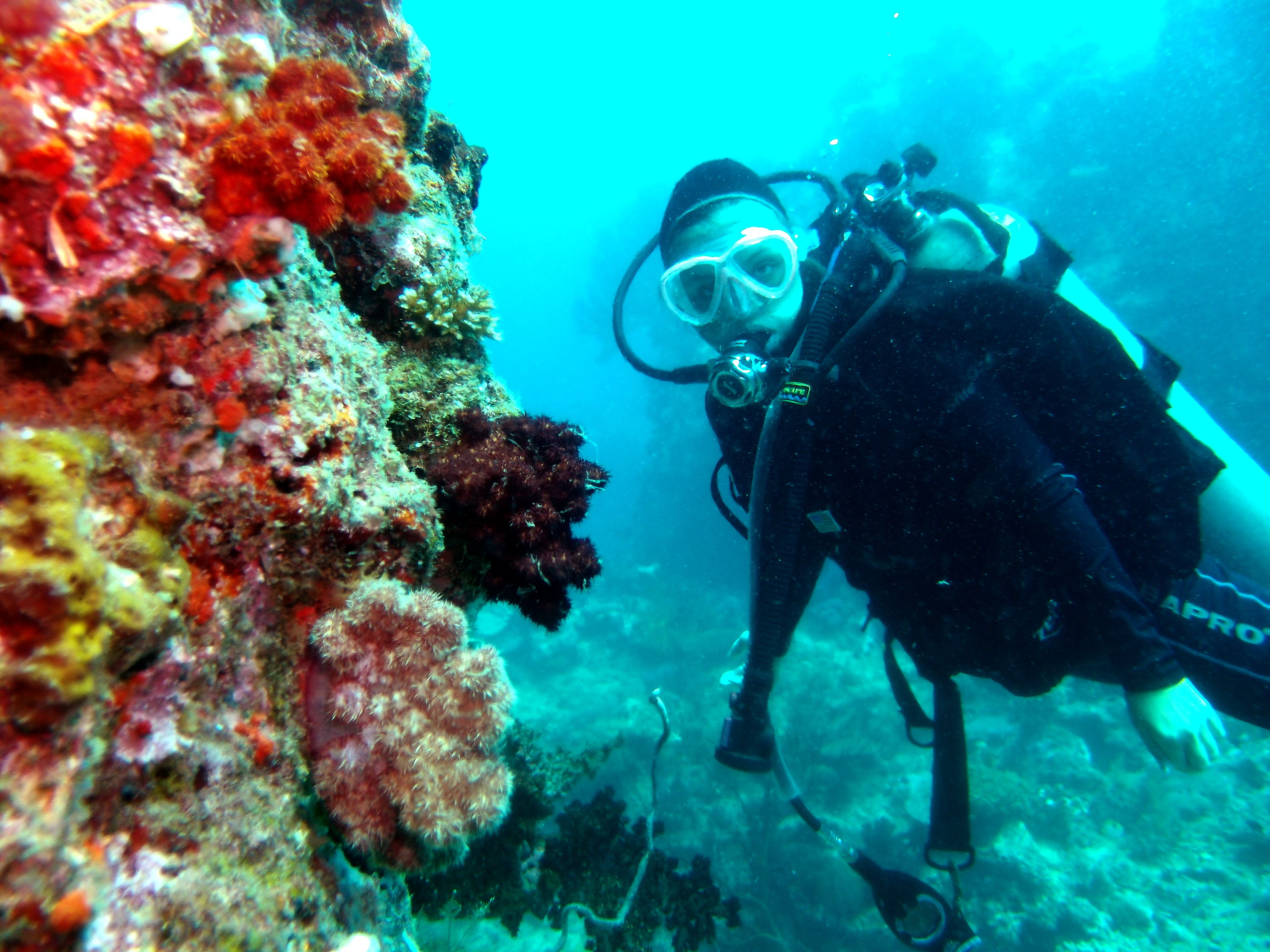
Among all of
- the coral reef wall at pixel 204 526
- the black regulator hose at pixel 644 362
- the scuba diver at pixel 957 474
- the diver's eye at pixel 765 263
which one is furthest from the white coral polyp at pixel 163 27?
the diver's eye at pixel 765 263

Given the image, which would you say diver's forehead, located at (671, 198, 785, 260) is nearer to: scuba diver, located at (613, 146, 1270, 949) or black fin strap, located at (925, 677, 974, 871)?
scuba diver, located at (613, 146, 1270, 949)

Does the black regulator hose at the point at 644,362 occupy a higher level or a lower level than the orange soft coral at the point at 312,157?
higher

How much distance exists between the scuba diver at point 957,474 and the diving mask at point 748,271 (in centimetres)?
2

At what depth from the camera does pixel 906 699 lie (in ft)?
17.0

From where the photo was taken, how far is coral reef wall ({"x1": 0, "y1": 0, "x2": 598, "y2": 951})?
0.93 metres

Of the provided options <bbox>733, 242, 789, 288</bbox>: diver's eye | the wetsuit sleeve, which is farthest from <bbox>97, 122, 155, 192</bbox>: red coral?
<bbox>733, 242, 789, 288</bbox>: diver's eye

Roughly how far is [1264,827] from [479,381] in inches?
513

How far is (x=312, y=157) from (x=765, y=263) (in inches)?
171

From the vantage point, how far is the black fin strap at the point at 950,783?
481cm

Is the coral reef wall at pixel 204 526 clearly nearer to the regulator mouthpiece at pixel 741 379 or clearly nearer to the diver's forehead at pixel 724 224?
the regulator mouthpiece at pixel 741 379

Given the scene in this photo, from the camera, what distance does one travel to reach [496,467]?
230 centimetres

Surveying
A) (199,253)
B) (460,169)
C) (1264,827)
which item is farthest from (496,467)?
(1264,827)

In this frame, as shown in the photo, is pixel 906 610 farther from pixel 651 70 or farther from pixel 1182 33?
pixel 651 70

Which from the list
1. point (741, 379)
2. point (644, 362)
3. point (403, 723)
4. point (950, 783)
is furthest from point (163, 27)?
point (950, 783)
